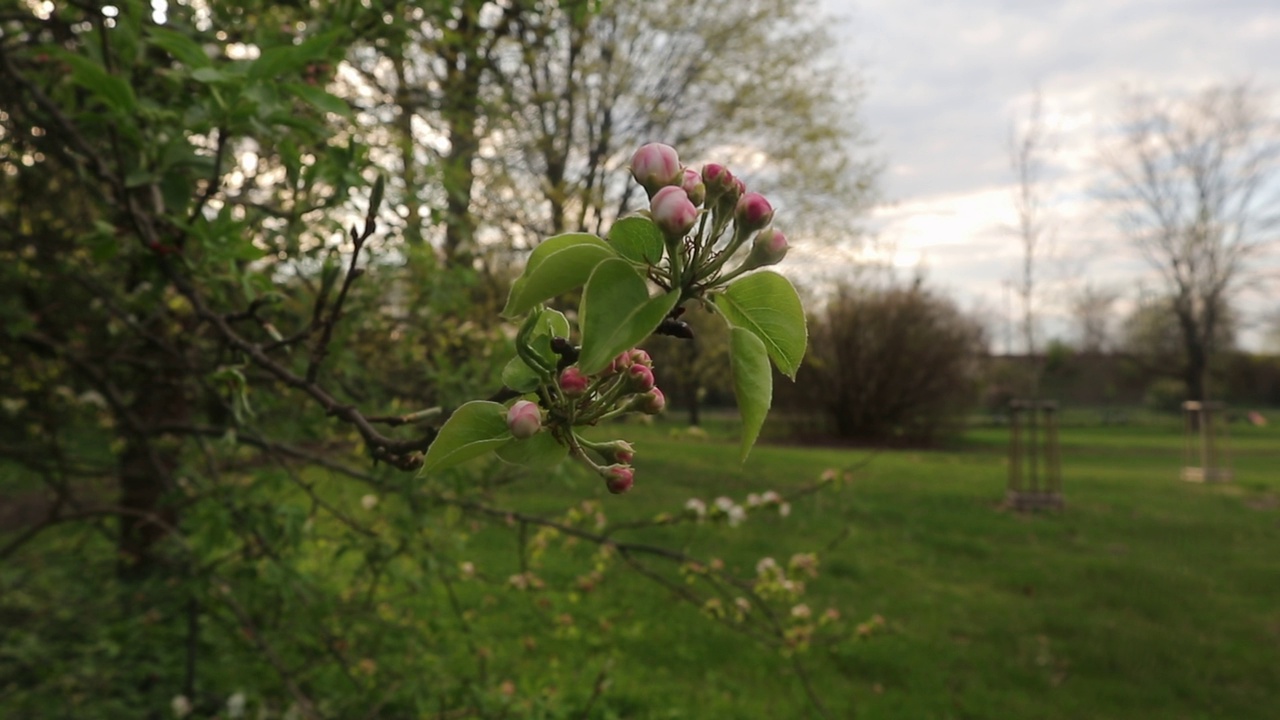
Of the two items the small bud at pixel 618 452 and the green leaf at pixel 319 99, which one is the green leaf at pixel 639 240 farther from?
the green leaf at pixel 319 99

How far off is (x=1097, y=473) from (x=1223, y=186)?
1768cm

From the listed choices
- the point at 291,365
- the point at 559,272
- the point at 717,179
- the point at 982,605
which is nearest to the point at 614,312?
the point at 559,272

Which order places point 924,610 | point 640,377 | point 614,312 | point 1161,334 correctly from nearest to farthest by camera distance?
Answer: 1. point 614,312
2. point 640,377
3. point 924,610
4. point 1161,334

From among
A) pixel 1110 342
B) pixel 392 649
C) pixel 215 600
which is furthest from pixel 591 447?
pixel 1110 342

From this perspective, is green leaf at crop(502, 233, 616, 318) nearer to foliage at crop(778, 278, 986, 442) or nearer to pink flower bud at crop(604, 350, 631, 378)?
pink flower bud at crop(604, 350, 631, 378)

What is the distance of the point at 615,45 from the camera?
11320 mm

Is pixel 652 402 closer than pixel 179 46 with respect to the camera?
Yes

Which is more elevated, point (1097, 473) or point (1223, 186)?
point (1223, 186)

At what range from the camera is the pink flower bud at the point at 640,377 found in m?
0.62

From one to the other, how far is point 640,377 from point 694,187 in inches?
5.5

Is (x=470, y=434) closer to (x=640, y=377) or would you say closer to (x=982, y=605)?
(x=640, y=377)

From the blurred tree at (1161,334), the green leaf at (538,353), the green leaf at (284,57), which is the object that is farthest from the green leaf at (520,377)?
the blurred tree at (1161,334)

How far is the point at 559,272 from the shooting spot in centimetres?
54

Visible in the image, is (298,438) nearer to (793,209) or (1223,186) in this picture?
(793,209)
